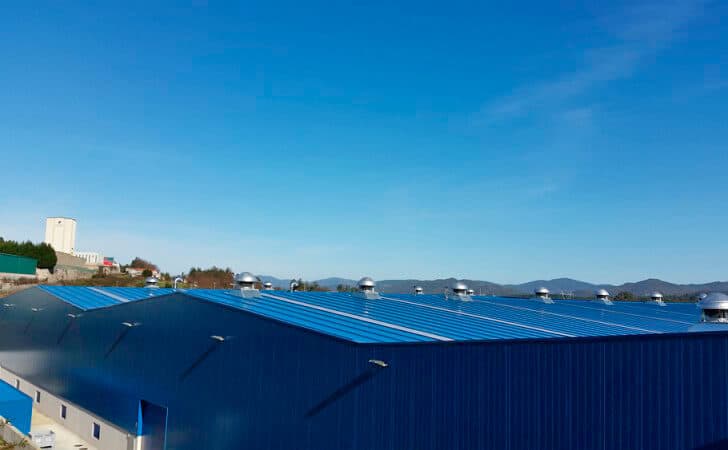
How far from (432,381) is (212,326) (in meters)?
9.67

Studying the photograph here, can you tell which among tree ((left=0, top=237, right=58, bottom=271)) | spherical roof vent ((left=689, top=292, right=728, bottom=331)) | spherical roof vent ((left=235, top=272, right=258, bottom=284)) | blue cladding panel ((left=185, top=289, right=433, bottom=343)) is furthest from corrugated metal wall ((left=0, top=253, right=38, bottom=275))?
spherical roof vent ((left=689, top=292, right=728, bottom=331))

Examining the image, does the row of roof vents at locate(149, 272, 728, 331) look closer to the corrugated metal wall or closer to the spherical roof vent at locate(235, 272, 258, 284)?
the spherical roof vent at locate(235, 272, 258, 284)

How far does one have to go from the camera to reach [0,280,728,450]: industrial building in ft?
28.1

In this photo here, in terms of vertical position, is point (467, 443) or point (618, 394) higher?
point (618, 394)

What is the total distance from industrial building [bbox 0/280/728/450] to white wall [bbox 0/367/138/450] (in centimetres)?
11

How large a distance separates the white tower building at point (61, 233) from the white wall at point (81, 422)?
339 feet

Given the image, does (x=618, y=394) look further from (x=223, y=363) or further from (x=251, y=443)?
(x=223, y=363)

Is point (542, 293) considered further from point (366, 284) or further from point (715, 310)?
point (715, 310)

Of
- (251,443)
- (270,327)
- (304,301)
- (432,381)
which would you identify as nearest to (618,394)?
(432,381)

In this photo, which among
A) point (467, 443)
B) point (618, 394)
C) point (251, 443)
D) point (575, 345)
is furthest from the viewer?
point (251, 443)

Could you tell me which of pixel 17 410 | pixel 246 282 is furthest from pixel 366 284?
pixel 17 410

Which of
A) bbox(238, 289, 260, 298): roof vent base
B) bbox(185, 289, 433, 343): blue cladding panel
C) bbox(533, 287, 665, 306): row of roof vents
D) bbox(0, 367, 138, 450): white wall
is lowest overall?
bbox(0, 367, 138, 450): white wall

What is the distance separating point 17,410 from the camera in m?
26.9

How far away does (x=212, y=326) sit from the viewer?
18.6 m
